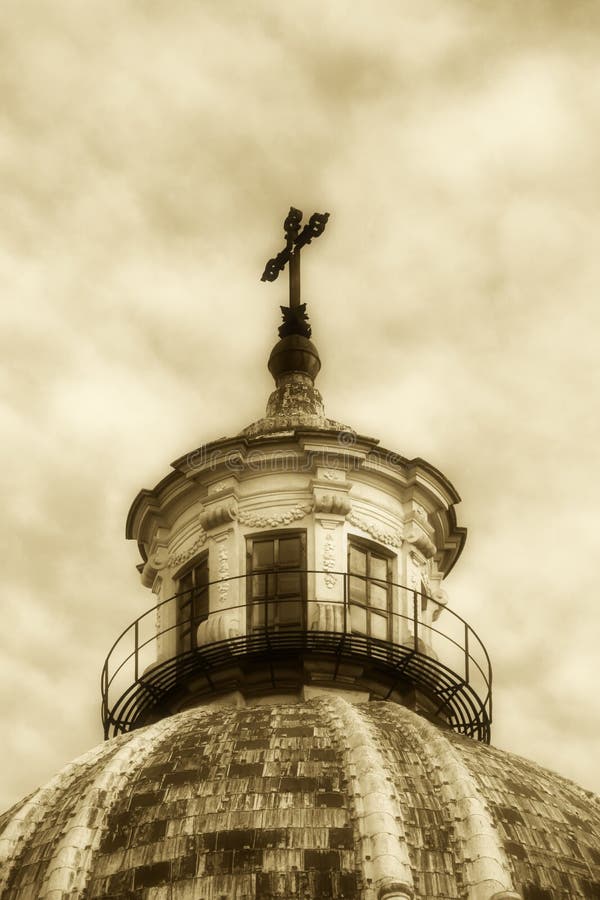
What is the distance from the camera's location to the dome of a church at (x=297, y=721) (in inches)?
1234

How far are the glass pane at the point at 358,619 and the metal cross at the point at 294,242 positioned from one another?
6.98m

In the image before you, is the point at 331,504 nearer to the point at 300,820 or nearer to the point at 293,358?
the point at 293,358

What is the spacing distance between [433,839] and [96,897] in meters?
4.67

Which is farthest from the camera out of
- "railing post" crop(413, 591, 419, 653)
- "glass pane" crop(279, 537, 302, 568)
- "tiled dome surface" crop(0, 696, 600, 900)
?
"glass pane" crop(279, 537, 302, 568)

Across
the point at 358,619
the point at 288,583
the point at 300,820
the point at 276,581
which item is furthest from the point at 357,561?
the point at 300,820

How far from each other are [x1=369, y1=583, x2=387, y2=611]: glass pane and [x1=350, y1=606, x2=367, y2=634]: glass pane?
334 millimetres

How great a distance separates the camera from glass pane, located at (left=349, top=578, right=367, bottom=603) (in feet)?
126

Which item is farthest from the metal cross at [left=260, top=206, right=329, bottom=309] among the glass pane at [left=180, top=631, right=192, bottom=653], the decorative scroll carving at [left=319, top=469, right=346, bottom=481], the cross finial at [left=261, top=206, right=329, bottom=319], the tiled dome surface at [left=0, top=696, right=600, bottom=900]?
the tiled dome surface at [left=0, top=696, right=600, bottom=900]

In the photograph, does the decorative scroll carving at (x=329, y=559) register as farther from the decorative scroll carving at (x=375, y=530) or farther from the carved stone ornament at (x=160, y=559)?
the carved stone ornament at (x=160, y=559)

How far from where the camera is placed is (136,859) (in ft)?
104

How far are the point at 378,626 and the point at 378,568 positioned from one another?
1177mm

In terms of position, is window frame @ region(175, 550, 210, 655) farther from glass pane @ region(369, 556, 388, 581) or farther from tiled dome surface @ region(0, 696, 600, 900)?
tiled dome surface @ region(0, 696, 600, 900)

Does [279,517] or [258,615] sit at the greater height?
[279,517]

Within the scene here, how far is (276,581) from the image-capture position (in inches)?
1513
